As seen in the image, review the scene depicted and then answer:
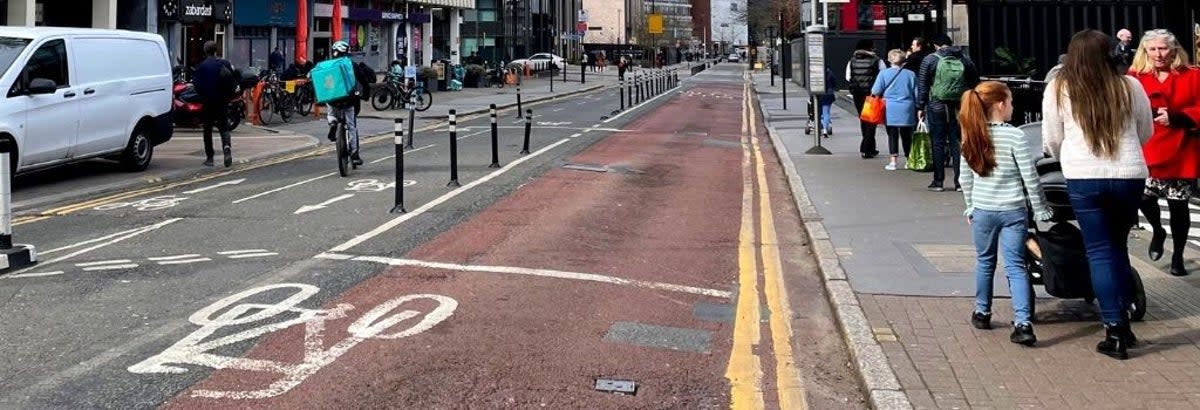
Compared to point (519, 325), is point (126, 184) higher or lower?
higher

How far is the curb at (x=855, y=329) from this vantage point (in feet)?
18.2

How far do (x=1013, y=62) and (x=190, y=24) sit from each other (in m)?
29.1

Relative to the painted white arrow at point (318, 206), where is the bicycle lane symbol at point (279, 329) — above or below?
below

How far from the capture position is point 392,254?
372 inches

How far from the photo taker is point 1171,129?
26.6ft

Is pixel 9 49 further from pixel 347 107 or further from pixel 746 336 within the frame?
pixel 746 336

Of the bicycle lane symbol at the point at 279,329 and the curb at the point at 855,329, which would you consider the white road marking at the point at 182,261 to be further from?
the curb at the point at 855,329

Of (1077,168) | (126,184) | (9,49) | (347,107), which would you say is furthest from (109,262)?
(1077,168)

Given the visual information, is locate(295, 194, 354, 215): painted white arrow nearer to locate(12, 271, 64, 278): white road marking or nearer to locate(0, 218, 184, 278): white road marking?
locate(0, 218, 184, 278): white road marking

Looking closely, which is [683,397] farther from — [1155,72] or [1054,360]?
[1155,72]

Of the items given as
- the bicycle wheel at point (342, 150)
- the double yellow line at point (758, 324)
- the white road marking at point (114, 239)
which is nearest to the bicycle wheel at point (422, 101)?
the bicycle wheel at point (342, 150)

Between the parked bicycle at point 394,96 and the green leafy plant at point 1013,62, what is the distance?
19.4 metres

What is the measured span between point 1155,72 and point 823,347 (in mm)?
2992

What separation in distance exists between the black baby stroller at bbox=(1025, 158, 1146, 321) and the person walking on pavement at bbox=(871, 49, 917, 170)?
8444mm
